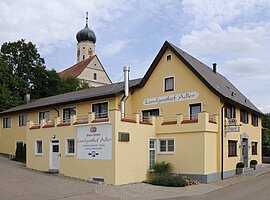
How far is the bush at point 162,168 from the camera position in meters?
22.7

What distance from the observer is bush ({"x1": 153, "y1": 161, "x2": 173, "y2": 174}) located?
22.7 meters

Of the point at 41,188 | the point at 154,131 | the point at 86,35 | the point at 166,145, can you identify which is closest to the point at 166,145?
the point at 166,145

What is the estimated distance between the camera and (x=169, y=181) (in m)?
20.2

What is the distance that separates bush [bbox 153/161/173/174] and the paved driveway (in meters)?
4.45

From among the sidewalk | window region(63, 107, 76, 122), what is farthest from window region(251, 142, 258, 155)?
window region(63, 107, 76, 122)

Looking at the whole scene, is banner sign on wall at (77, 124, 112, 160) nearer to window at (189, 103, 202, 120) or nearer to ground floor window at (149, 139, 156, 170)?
ground floor window at (149, 139, 156, 170)

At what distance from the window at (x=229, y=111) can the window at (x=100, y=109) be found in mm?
8225

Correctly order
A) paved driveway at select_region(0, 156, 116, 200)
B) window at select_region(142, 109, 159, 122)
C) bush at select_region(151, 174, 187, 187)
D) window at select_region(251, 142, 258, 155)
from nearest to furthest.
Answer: paved driveway at select_region(0, 156, 116, 200) < bush at select_region(151, 174, 187, 187) < window at select_region(142, 109, 159, 122) < window at select_region(251, 142, 258, 155)

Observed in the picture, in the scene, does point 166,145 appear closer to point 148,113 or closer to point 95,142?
point 148,113

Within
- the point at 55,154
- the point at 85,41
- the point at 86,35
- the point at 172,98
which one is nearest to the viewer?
the point at 55,154

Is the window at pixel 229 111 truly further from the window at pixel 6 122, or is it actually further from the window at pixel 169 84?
the window at pixel 6 122

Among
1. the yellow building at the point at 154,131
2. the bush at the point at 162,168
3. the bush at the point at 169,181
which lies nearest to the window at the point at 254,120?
the yellow building at the point at 154,131

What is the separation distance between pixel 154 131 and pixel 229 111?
530 cm

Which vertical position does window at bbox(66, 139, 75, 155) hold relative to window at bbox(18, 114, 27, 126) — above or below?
below
